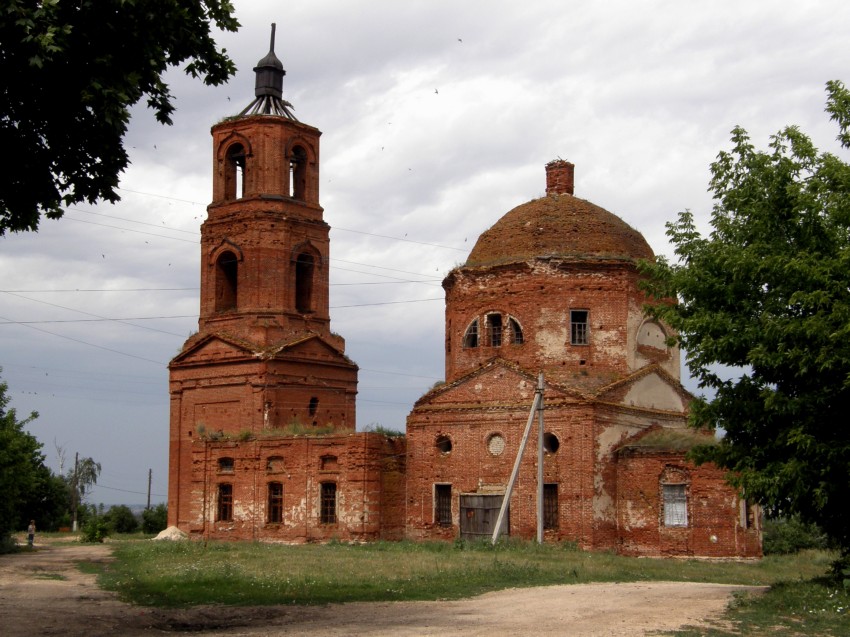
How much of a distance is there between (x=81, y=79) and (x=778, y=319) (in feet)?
32.7

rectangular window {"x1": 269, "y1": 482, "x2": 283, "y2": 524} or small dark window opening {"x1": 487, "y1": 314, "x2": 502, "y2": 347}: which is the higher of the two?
small dark window opening {"x1": 487, "y1": 314, "x2": 502, "y2": 347}

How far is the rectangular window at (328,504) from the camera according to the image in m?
33.0

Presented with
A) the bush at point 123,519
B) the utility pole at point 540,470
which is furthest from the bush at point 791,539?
the bush at point 123,519

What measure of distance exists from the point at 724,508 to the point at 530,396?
6128 millimetres

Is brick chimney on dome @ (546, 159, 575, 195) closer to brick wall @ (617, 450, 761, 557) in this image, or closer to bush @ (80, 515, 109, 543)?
brick wall @ (617, 450, 761, 557)

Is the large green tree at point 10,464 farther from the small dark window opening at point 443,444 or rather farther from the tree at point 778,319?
the tree at point 778,319

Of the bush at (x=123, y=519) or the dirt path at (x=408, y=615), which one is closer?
the dirt path at (x=408, y=615)

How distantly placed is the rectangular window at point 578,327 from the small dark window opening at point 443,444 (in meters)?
4.79

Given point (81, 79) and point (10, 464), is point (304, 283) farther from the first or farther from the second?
point (81, 79)

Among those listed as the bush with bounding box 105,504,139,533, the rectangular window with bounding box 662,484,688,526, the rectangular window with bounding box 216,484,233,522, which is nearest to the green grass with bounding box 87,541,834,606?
the rectangular window with bounding box 662,484,688,526

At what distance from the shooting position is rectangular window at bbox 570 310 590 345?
31359mm

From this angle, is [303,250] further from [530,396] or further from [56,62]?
[56,62]

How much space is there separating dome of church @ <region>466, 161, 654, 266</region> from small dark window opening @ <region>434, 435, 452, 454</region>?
5622 mm

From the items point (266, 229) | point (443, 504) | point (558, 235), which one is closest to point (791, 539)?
point (443, 504)
